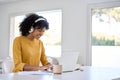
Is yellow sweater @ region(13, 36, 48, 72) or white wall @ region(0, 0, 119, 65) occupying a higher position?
white wall @ region(0, 0, 119, 65)

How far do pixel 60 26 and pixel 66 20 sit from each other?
0.30 metres

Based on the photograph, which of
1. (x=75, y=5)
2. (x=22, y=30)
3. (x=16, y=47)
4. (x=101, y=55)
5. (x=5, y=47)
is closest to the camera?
(x=16, y=47)

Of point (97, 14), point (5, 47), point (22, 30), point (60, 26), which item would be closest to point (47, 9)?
point (60, 26)

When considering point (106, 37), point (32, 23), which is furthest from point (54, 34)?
point (32, 23)

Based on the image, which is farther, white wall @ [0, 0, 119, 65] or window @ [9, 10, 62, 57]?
window @ [9, 10, 62, 57]

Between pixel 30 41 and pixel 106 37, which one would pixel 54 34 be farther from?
pixel 30 41

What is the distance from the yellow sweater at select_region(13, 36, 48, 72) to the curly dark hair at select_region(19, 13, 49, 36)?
9 cm

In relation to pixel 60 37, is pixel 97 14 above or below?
above

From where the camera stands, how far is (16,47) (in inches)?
86.4

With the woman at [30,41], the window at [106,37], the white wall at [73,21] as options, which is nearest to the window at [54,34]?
the white wall at [73,21]

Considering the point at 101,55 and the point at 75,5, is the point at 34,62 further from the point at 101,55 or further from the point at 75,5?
the point at 75,5

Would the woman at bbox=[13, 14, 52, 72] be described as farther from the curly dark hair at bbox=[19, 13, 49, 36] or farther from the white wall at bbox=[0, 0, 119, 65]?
the white wall at bbox=[0, 0, 119, 65]

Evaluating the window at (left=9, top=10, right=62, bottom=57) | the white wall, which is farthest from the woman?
the window at (left=9, top=10, right=62, bottom=57)

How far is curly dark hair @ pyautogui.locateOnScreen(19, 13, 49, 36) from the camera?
229 centimetres
